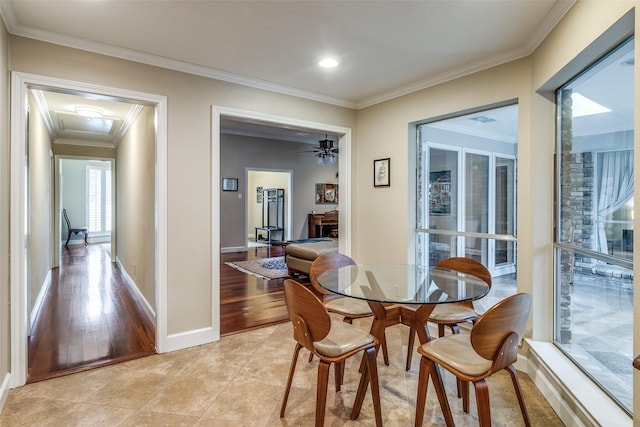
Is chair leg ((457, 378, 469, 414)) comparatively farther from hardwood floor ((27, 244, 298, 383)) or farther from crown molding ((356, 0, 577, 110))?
crown molding ((356, 0, 577, 110))

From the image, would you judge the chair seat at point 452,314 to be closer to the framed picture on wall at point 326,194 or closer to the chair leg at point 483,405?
the chair leg at point 483,405

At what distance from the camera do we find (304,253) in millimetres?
Result: 5348

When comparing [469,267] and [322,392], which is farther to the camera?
[469,267]

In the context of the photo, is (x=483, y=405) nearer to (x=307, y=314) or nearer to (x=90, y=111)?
(x=307, y=314)

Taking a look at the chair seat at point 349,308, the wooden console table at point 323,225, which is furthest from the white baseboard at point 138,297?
the wooden console table at point 323,225

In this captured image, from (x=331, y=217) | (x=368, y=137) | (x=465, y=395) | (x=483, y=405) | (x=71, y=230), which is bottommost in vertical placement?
(x=465, y=395)

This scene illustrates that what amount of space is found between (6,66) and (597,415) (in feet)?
12.9

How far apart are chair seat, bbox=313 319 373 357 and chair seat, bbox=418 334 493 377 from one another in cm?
32

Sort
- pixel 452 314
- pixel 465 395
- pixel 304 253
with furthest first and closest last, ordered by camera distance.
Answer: pixel 304 253 → pixel 452 314 → pixel 465 395

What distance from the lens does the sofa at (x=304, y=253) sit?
206 inches

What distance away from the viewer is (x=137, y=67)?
270cm

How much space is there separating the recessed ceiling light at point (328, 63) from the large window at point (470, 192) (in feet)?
4.08

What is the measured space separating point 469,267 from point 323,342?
135 centimetres

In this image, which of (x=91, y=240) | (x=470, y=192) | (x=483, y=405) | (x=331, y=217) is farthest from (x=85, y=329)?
(x=91, y=240)
